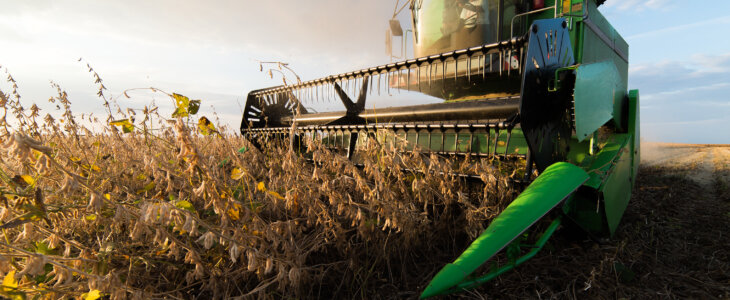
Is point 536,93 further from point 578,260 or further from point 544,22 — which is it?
point 578,260

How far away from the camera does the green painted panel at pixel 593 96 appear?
79.3 inches

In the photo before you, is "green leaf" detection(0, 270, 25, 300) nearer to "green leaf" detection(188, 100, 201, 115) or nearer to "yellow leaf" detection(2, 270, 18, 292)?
"yellow leaf" detection(2, 270, 18, 292)

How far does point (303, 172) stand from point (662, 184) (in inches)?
209

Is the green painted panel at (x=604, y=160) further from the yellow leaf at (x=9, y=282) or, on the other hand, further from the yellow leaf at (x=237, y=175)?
the yellow leaf at (x=9, y=282)

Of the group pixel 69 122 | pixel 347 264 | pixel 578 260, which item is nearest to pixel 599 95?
pixel 578 260

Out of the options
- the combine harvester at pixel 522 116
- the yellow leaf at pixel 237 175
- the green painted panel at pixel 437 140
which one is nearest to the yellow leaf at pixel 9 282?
the yellow leaf at pixel 237 175

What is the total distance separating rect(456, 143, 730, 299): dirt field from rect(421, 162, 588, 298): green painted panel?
0.30 metres

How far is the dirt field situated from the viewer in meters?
1.62

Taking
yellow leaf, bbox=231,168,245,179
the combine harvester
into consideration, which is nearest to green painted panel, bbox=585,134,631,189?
the combine harvester

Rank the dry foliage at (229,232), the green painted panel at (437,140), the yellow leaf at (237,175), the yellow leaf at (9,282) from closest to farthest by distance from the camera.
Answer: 1. the yellow leaf at (9,282)
2. the dry foliage at (229,232)
3. the yellow leaf at (237,175)
4. the green painted panel at (437,140)

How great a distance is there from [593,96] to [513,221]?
139 centimetres

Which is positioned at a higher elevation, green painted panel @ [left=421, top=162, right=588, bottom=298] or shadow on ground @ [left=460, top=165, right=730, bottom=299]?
green painted panel @ [left=421, top=162, right=588, bottom=298]

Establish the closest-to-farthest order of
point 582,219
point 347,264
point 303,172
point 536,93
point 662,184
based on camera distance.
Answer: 1. point 347,264
2. point 303,172
3. point 536,93
4. point 582,219
5. point 662,184

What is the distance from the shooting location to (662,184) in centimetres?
452
